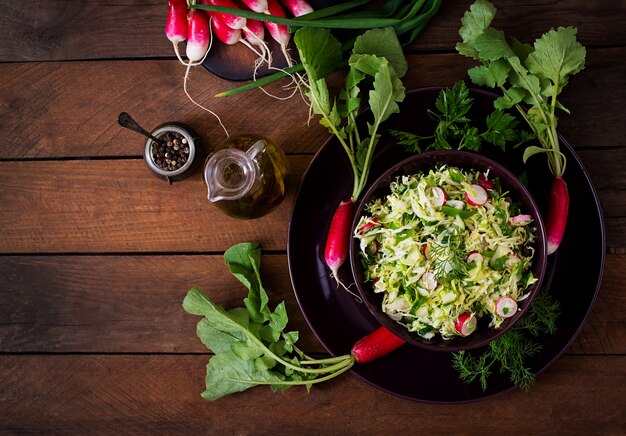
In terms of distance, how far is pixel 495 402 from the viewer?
1.62m

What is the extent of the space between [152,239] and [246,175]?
1.36 feet

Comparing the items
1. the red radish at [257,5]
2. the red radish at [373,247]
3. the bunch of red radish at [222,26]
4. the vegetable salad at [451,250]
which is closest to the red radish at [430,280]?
the vegetable salad at [451,250]

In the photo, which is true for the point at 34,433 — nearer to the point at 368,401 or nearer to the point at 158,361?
the point at 158,361

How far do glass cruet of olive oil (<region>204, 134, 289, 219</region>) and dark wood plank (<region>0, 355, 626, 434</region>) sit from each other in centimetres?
49

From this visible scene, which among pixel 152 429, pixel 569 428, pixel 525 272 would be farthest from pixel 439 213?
pixel 152 429

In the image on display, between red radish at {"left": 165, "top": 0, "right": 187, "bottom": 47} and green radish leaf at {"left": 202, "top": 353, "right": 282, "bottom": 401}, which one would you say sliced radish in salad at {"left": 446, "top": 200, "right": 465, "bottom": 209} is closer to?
green radish leaf at {"left": 202, "top": 353, "right": 282, "bottom": 401}

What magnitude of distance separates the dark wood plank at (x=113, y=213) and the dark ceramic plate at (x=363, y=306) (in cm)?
12

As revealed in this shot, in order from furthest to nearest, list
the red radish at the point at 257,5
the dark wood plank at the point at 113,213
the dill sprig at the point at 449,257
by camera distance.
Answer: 1. the dark wood plank at the point at 113,213
2. the red radish at the point at 257,5
3. the dill sprig at the point at 449,257

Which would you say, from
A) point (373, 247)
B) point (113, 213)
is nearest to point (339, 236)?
point (373, 247)

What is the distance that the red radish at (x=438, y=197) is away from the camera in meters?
1.32

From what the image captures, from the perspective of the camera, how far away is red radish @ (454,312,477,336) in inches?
52.7

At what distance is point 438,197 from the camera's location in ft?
4.35

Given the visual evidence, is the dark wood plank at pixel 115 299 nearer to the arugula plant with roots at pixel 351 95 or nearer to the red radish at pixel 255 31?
the arugula plant with roots at pixel 351 95

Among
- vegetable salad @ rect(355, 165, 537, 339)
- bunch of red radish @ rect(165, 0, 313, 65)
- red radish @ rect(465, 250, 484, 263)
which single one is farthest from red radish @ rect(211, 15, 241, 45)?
red radish @ rect(465, 250, 484, 263)
